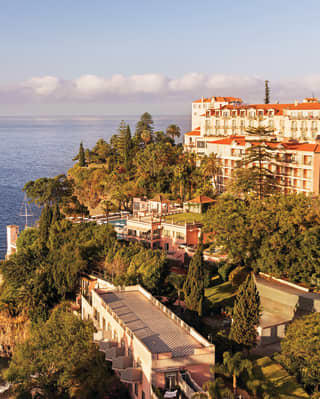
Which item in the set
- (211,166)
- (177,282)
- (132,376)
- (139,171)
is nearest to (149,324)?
(132,376)

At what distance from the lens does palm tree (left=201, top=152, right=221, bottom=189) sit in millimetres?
59906

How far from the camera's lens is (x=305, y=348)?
2297 centimetres

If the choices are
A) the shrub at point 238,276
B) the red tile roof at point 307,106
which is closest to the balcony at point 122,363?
the shrub at point 238,276

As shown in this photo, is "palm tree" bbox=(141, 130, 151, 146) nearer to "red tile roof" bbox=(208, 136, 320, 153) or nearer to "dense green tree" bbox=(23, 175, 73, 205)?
"dense green tree" bbox=(23, 175, 73, 205)

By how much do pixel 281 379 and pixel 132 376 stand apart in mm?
7226

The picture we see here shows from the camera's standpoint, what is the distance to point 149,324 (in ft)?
86.1

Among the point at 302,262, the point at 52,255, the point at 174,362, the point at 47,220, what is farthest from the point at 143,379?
the point at 47,220

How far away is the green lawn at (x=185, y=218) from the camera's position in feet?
153

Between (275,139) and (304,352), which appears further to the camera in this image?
(275,139)

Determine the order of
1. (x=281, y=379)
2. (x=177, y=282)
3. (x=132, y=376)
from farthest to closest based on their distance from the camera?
(x=177, y=282) < (x=281, y=379) < (x=132, y=376)

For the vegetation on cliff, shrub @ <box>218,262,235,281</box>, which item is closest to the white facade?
the vegetation on cliff

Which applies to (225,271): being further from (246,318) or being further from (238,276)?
(246,318)

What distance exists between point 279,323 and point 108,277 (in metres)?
14.1

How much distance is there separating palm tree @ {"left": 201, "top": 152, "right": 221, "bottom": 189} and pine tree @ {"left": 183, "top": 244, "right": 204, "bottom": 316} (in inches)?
1187
